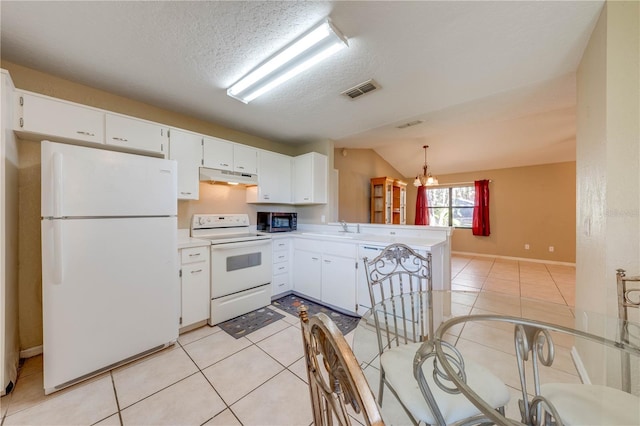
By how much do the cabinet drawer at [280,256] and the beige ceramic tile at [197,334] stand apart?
3.40 feet

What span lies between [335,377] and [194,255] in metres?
2.21

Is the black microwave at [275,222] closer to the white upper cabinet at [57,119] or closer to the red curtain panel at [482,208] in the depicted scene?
the white upper cabinet at [57,119]

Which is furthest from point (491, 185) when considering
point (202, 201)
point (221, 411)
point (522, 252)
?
point (221, 411)

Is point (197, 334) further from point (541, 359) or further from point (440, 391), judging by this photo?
point (541, 359)

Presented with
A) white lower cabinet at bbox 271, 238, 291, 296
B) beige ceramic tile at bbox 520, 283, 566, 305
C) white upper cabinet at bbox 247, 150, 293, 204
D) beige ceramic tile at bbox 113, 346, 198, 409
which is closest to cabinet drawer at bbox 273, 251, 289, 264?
white lower cabinet at bbox 271, 238, 291, 296

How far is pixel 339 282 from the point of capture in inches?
107

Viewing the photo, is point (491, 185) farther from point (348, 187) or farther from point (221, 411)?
point (221, 411)

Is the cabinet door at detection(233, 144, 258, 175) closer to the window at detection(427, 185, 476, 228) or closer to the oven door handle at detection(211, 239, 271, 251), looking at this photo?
the oven door handle at detection(211, 239, 271, 251)

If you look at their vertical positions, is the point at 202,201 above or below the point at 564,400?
above

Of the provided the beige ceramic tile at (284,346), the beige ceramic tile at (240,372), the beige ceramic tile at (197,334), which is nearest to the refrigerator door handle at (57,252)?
the beige ceramic tile at (197,334)

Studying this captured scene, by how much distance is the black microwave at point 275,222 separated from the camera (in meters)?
3.29

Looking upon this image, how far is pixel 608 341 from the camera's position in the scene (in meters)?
1.13

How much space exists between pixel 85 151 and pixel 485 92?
135 inches

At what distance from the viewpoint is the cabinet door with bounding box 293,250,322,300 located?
2.94 m
